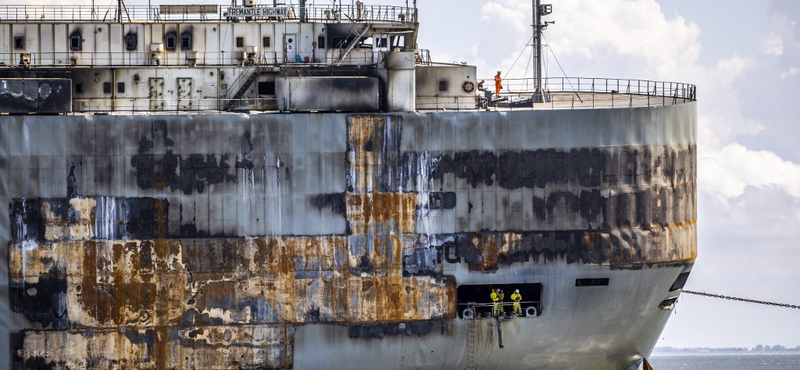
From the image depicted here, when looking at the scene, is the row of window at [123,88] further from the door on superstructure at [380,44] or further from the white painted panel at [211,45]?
the door on superstructure at [380,44]

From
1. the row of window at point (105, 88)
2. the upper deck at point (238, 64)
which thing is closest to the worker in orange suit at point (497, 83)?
the upper deck at point (238, 64)

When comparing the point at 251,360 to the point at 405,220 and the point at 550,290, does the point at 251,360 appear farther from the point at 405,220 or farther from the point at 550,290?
the point at 550,290

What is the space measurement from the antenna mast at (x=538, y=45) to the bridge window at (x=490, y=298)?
9.44 m

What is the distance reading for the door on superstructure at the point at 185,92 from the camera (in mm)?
44125

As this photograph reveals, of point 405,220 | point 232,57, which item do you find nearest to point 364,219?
point 405,220

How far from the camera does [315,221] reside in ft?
137

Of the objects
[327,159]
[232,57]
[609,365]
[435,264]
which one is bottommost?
[609,365]

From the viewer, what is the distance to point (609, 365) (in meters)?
45.1

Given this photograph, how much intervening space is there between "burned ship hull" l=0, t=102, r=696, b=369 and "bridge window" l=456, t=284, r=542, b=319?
94 millimetres

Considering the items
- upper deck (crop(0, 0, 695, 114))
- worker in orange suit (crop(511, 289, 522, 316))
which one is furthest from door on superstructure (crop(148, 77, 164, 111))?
worker in orange suit (crop(511, 289, 522, 316))

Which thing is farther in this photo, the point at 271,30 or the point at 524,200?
the point at 271,30

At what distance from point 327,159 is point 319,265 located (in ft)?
10.3

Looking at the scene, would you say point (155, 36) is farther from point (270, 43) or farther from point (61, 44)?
point (270, 43)

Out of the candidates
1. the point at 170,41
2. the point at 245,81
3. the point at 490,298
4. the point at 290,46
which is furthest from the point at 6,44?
the point at 490,298
